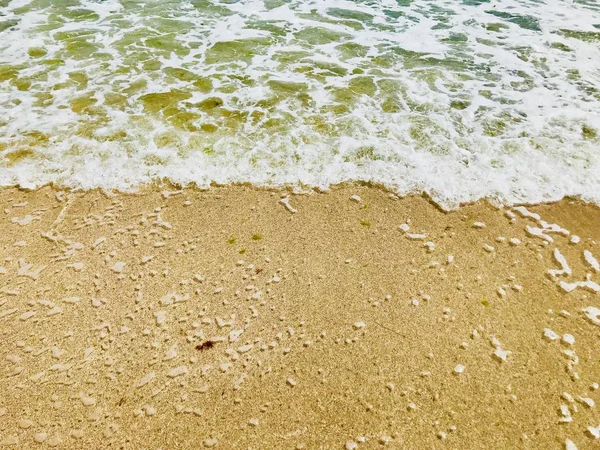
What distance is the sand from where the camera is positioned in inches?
142

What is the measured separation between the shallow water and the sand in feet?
2.01

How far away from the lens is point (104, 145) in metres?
6.74

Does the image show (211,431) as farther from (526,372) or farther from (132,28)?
(132,28)

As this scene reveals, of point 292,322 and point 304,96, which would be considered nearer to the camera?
point 292,322

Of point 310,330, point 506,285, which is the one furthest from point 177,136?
point 506,285

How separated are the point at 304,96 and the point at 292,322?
514 centimetres

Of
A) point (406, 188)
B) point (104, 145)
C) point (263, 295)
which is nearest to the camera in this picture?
point (263, 295)

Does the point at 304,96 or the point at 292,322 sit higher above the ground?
the point at 304,96

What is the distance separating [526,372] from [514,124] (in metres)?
4.91

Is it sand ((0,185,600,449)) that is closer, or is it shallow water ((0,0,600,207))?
sand ((0,185,600,449))

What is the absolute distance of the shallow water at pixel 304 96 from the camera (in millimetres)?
6328

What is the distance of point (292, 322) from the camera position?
4.39m

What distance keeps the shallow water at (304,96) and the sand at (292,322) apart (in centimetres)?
61

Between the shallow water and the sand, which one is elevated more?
the shallow water
